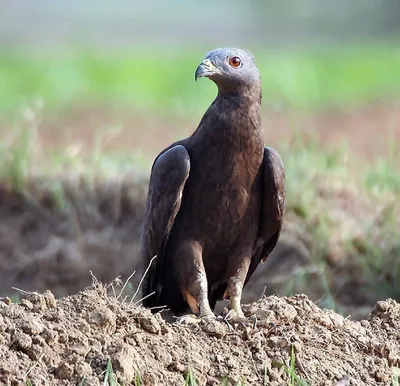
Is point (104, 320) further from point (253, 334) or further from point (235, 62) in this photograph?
point (235, 62)

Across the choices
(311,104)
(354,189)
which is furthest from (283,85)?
(354,189)

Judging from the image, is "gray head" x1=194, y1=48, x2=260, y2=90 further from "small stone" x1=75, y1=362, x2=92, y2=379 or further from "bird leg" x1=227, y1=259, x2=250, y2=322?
"small stone" x1=75, y1=362, x2=92, y2=379

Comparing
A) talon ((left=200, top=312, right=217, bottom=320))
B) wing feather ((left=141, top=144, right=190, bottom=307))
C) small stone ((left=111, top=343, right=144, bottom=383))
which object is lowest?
small stone ((left=111, top=343, right=144, bottom=383))

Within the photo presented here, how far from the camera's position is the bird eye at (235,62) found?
589 cm

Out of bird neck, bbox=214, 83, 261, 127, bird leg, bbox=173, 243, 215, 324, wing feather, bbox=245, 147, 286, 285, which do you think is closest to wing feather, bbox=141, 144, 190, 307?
bird leg, bbox=173, 243, 215, 324

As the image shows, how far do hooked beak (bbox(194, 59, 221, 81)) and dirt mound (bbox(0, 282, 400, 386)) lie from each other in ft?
4.10

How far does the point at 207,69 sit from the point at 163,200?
0.73 meters

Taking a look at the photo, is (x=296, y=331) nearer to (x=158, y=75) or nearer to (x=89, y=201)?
(x=89, y=201)

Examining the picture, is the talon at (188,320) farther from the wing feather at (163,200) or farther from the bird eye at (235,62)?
the bird eye at (235,62)

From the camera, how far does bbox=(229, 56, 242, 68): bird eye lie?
589cm

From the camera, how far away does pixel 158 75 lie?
20812mm

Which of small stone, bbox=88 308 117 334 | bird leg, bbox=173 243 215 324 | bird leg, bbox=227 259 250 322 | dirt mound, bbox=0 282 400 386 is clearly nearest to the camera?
dirt mound, bbox=0 282 400 386

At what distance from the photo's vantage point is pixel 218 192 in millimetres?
5883

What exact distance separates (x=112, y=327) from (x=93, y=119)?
1076 cm
